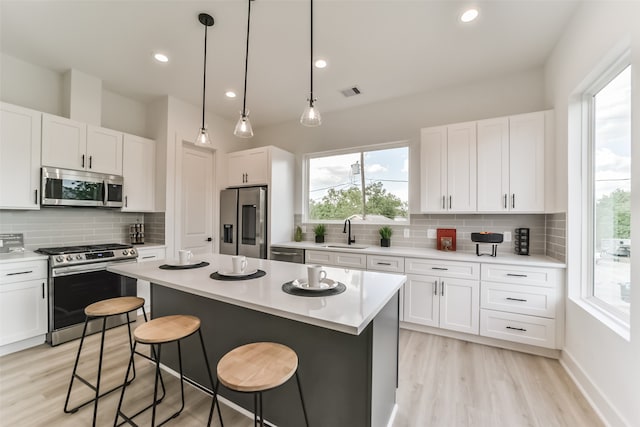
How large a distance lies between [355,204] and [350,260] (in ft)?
3.41

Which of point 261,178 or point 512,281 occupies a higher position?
point 261,178

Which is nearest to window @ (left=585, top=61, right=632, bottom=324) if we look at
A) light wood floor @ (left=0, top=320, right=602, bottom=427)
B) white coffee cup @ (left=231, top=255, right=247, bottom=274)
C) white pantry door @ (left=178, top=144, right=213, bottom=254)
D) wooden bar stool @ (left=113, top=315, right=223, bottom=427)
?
light wood floor @ (left=0, top=320, right=602, bottom=427)

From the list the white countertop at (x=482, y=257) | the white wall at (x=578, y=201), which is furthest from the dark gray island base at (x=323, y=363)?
the white countertop at (x=482, y=257)

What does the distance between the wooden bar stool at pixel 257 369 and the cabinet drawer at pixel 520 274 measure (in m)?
2.31

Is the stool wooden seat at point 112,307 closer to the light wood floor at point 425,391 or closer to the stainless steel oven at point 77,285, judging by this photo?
the light wood floor at point 425,391

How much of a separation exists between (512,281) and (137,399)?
326 cm

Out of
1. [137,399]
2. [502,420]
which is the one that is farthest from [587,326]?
[137,399]

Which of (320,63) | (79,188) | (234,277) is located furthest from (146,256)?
(320,63)

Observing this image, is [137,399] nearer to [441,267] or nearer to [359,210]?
[441,267]

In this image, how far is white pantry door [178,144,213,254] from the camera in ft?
13.4

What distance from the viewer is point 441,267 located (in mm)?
2943

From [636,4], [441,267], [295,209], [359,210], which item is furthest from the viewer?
[295,209]

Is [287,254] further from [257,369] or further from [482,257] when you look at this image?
[257,369]

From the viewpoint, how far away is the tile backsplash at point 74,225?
3.02 m
